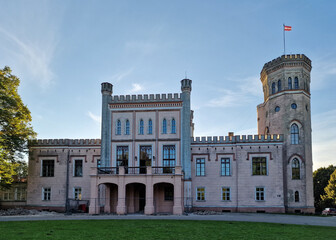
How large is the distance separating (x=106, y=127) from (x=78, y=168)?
582 cm

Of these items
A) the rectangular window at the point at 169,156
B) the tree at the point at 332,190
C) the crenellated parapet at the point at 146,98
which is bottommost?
the tree at the point at 332,190

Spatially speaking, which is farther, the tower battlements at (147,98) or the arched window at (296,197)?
the tower battlements at (147,98)

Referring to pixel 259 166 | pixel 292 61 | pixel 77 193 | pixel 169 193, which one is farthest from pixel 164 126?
pixel 292 61

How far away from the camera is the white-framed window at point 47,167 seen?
35.5m

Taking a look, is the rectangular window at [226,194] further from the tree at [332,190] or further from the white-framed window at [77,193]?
the tree at [332,190]

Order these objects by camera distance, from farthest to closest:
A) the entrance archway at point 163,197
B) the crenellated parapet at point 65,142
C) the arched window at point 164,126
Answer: the crenellated parapet at point 65,142 → the arched window at point 164,126 → the entrance archway at point 163,197

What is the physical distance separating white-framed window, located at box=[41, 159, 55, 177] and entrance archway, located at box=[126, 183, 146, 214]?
9469 mm

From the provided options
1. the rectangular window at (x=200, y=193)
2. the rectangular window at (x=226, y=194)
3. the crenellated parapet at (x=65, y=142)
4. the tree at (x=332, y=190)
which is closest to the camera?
the rectangular window at (x=226, y=194)

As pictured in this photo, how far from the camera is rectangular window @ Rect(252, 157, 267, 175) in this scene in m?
32.4

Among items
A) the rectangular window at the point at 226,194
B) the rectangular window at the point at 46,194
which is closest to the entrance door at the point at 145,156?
the rectangular window at the point at 226,194

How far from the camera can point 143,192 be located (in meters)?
32.4

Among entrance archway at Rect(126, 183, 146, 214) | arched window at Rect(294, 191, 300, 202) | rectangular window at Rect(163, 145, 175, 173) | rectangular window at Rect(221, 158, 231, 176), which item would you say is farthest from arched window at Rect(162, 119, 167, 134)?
A: arched window at Rect(294, 191, 300, 202)

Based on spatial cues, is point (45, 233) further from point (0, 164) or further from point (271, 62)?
point (271, 62)

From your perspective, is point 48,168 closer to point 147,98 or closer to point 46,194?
point 46,194
